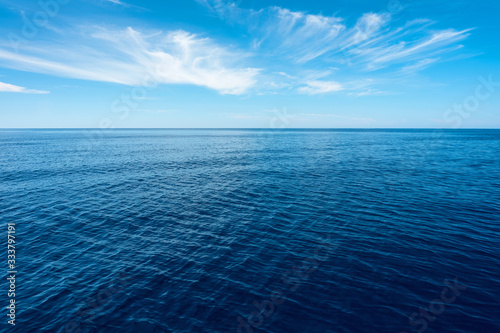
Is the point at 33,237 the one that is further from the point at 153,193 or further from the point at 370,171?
the point at 370,171

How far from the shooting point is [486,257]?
1881cm

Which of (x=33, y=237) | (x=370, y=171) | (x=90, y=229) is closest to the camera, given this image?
(x=33, y=237)

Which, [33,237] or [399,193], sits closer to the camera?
[33,237]

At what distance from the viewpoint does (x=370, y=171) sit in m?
54.7

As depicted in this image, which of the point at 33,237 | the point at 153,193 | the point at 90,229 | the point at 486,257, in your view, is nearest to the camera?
the point at 486,257

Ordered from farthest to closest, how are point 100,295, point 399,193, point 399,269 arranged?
point 399,193 → point 399,269 → point 100,295

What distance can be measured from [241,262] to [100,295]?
9950 millimetres

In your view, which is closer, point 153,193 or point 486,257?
point 486,257

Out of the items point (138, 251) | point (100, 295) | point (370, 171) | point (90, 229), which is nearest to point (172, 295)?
point (100, 295)

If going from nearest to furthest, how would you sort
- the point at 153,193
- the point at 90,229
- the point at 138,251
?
1. the point at 138,251
2. the point at 90,229
3. the point at 153,193

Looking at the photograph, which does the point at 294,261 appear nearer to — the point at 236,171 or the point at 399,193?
the point at 399,193

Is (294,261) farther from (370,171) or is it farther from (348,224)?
(370,171)

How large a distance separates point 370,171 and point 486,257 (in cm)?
3756

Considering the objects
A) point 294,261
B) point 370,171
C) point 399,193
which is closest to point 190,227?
point 294,261
